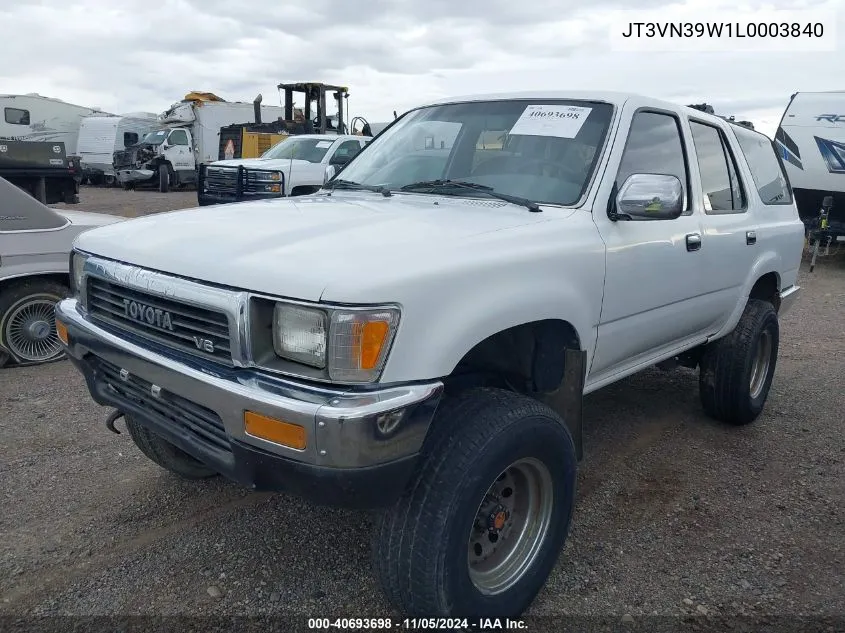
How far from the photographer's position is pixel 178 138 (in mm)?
23688

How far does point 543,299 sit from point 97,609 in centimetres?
197

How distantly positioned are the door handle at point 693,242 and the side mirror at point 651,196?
0.59m

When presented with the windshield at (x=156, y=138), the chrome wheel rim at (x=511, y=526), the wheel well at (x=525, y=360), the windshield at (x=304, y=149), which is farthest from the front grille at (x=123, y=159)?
the chrome wheel rim at (x=511, y=526)

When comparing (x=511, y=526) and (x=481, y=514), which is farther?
(x=511, y=526)

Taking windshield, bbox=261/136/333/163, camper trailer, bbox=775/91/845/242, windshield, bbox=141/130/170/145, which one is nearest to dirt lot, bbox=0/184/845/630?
windshield, bbox=261/136/333/163

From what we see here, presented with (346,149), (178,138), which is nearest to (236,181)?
(346,149)

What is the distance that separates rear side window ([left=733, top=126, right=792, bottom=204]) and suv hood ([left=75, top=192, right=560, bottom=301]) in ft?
7.58

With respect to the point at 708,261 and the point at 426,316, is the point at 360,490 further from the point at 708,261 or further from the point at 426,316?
the point at 708,261

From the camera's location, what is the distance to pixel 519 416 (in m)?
2.33

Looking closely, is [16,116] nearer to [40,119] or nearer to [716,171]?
[40,119]

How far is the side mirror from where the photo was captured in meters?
2.74

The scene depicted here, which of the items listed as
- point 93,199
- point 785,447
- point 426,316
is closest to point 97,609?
point 426,316

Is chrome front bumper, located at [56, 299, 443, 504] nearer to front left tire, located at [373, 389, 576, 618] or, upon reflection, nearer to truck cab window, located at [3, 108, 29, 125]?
front left tire, located at [373, 389, 576, 618]

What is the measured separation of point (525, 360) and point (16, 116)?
92.5 feet
